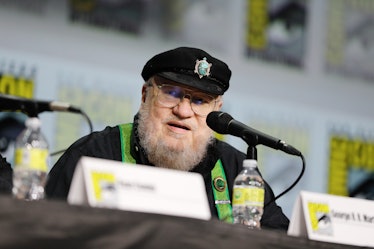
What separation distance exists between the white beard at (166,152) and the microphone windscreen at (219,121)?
514 mm

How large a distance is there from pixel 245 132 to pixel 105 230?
0.72 meters

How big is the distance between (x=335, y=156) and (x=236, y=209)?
2.22 meters

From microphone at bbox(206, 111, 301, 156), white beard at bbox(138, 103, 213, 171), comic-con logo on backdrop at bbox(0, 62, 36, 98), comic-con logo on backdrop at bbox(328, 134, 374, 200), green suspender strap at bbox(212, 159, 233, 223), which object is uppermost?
microphone at bbox(206, 111, 301, 156)

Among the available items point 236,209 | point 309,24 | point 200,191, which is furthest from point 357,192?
point 200,191

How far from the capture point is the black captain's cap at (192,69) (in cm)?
265

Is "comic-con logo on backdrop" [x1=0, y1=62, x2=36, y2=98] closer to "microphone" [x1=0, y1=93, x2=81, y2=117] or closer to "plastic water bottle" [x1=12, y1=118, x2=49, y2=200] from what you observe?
"microphone" [x1=0, y1=93, x2=81, y2=117]

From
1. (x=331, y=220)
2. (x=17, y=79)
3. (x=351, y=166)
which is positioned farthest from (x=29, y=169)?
(x=351, y=166)

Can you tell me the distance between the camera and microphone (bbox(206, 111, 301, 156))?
2066 mm

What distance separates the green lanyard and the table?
933mm

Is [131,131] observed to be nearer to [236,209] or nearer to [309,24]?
[236,209]

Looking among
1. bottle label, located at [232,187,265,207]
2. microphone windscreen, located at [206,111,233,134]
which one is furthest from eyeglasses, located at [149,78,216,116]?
bottle label, located at [232,187,265,207]

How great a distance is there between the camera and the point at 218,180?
270cm

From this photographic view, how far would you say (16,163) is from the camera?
1688 mm

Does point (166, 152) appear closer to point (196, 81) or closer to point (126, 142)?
point (126, 142)
